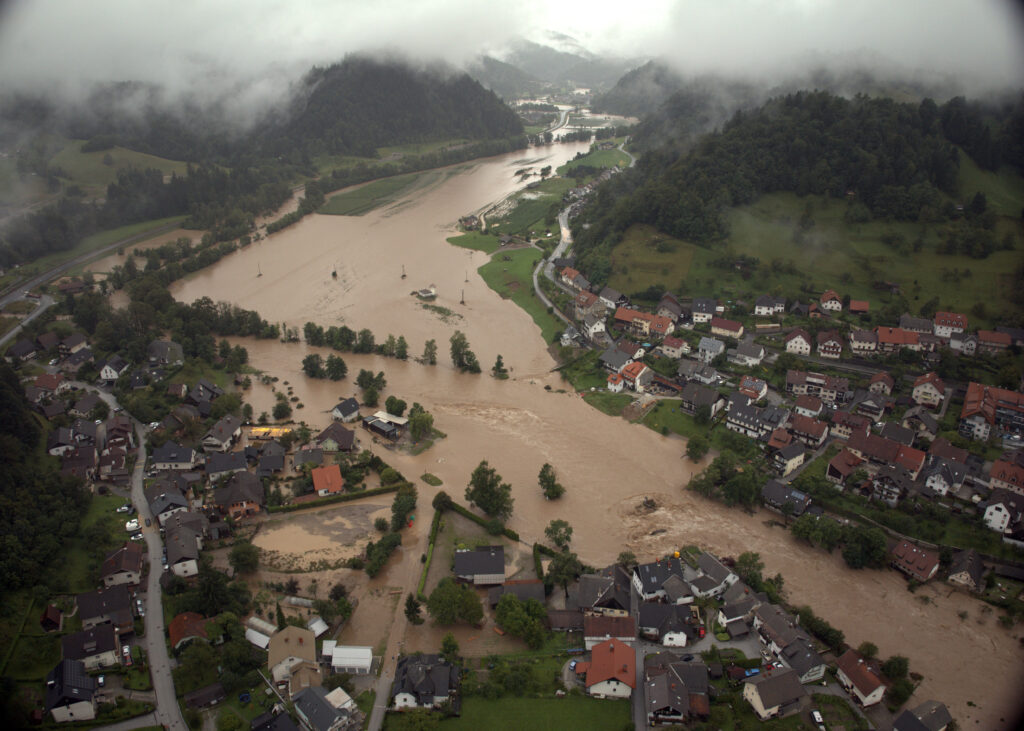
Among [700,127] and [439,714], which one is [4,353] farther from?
[700,127]

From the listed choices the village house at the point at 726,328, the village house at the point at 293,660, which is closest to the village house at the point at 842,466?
the village house at the point at 726,328

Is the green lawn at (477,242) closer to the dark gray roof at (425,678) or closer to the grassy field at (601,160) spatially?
the grassy field at (601,160)

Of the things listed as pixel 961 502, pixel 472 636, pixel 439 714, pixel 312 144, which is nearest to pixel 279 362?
pixel 472 636

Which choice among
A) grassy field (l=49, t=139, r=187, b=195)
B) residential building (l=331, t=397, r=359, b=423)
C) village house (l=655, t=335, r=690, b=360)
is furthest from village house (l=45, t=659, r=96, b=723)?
grassy field (l=49, t=139, r=187, b=195)

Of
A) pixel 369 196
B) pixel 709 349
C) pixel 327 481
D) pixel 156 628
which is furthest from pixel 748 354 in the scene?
pixel 369 196

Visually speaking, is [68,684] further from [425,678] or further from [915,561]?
[915,561]

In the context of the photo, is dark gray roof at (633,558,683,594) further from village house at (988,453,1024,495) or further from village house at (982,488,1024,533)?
village house at (988,453,1024,495)

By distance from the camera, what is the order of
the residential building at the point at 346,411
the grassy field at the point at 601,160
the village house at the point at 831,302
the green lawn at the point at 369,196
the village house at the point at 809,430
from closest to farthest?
1. the village house at the point at 809,430
2. the residential building at the point at 346,411
3. the village house at the point at 831,302
4. the green lawn at the point at 369,196
5. the grassy field at the point at 601,160
